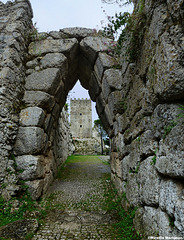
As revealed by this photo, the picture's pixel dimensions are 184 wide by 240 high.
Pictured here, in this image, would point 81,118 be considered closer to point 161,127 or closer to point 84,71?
point 84,71

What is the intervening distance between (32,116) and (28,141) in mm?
607

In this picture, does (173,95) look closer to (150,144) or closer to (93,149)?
(150,144)

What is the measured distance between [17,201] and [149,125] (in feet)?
9.51

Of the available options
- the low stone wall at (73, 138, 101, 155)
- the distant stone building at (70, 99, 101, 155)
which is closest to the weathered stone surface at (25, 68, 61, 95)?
the low stone wall at (73, 138, 101, 155)

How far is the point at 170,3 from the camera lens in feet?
4.94

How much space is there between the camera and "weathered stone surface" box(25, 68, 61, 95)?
4.05 metres

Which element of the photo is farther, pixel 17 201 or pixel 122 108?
pixel 122 108

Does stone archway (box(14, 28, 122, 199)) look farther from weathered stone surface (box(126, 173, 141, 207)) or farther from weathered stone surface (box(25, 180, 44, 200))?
weathered stone surface (box(126, 173, 141, 207))

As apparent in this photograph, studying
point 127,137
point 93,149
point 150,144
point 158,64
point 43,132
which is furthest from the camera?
point 93,149

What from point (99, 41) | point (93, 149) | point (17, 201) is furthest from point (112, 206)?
point (93, 149)

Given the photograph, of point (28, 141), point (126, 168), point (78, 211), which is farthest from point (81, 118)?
point (126, 168)

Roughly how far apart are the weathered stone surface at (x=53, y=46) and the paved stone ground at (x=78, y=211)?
396 cm

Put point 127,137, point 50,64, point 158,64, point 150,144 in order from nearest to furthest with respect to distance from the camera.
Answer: point 158,64 → point 150,144 → point 127,137 → point 50,64

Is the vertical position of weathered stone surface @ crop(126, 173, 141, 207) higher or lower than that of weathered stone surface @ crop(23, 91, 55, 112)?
lower
